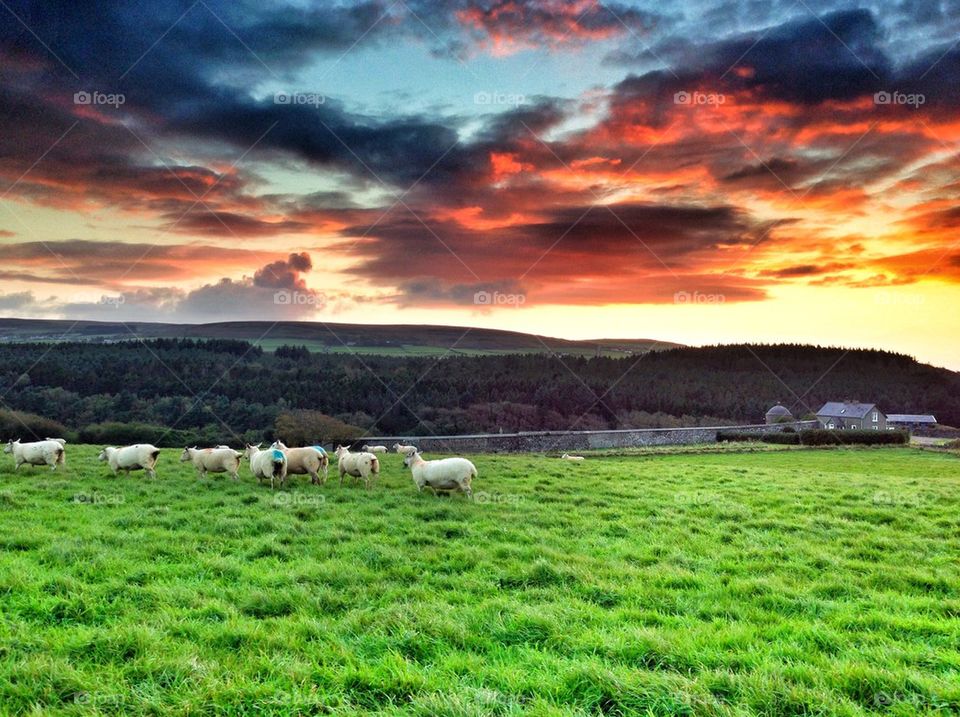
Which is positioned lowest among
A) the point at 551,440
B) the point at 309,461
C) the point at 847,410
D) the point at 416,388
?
the point at 551,440

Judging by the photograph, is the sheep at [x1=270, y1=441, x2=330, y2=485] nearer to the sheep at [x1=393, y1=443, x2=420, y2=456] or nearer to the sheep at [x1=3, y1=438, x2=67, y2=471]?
the sheep at [x1=393, y1=443, x2=420, y2=456]

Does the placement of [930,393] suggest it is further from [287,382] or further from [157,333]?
[157,333]

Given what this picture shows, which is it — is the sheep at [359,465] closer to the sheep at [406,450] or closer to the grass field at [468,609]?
the sheep at [406,450]

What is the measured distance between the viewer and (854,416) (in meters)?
88.2

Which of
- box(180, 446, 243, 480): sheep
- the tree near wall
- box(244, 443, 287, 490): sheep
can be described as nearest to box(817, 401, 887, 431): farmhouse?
the tree near wall

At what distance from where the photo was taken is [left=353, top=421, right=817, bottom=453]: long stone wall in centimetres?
3203

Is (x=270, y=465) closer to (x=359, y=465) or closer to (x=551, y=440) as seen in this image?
(x=359, y=465)

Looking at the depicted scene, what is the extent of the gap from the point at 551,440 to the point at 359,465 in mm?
26235

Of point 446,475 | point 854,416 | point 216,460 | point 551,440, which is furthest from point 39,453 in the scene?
point 854,416

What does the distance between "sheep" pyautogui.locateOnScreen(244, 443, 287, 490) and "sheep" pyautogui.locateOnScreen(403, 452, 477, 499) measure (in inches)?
137

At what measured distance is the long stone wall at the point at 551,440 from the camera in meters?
32.0

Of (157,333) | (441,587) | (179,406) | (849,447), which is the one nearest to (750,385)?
(849,447)

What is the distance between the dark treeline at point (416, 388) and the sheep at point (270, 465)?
24.7m

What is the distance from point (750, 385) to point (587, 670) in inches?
5029
